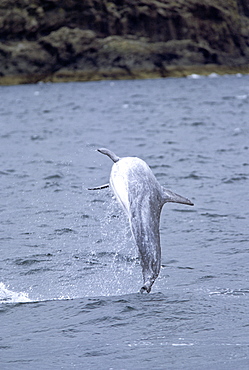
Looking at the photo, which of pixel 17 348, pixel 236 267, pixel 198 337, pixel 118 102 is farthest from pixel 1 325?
pixel 118 102

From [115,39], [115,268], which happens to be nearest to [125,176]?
[115,268]

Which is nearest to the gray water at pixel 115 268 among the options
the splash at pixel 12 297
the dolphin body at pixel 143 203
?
the splash at pixel 12 297

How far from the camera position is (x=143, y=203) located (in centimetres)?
957

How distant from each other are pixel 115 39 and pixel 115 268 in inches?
3945

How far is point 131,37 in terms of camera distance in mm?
110250

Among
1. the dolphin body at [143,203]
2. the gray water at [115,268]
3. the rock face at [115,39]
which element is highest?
the dolphin body at [143,203]

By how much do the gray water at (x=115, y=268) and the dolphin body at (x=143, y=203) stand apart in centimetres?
75

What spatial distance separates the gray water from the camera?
8203 mm

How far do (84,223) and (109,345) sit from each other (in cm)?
637

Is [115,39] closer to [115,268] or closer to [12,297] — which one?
[115,268]

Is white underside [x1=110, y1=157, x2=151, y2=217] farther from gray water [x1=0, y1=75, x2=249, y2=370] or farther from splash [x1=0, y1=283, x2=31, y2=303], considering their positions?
splash [x1=0, y1=283, x2=31, y2=303]

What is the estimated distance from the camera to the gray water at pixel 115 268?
8203mm

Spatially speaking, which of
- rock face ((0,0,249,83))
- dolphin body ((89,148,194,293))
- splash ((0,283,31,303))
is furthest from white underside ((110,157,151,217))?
rock face ((0,0,249,83))

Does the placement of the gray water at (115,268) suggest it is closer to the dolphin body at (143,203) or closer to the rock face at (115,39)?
the dolphin body at (143,203)
